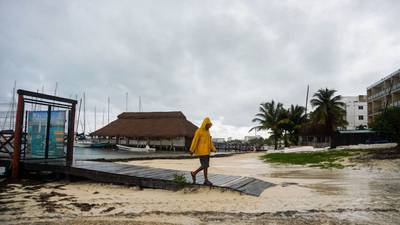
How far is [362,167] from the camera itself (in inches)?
579

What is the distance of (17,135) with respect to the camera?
1124cm

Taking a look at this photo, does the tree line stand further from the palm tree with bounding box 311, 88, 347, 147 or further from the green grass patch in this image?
the green grass patch

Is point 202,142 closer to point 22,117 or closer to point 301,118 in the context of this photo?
point 22,117

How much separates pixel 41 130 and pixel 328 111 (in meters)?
36.9

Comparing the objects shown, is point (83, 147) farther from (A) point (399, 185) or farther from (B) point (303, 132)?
(A) point (399, 185)

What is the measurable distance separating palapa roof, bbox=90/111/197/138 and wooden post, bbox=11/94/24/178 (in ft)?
150

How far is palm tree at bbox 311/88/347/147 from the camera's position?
135ft

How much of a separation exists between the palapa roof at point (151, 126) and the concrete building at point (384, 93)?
103ft

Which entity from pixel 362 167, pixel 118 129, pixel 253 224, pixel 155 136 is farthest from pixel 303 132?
pixel 253 224

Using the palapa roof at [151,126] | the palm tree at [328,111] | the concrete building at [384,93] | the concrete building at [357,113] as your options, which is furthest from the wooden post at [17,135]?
the concrete building at [357,113]

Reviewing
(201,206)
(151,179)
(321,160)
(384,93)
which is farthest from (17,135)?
(384,93)

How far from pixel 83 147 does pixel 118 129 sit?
1475 cm

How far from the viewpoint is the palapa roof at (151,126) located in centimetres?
5928

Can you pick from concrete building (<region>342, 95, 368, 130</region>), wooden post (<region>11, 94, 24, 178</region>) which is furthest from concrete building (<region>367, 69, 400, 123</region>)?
wooden post (<region>11, 94, 24, 178</region>)
